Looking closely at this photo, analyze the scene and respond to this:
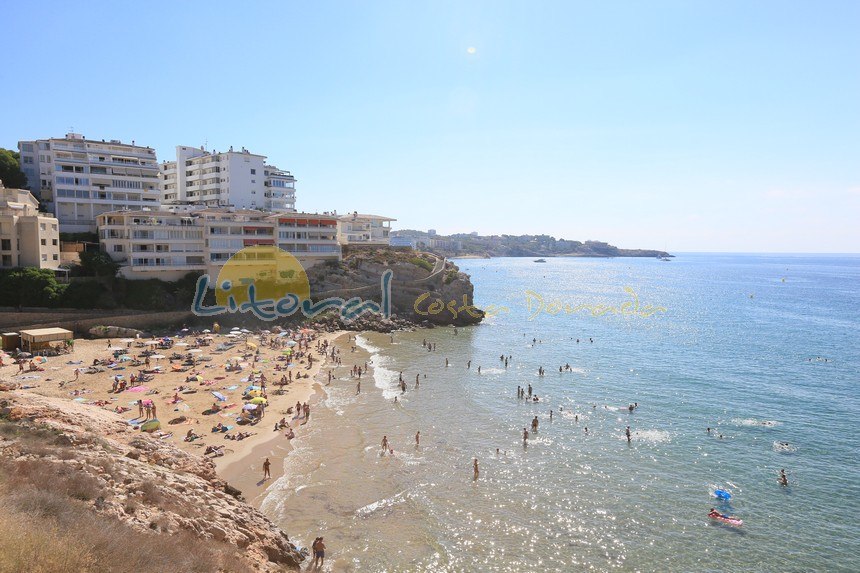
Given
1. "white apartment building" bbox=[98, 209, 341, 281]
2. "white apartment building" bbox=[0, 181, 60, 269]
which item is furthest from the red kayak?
"white apartment building" bbox=[0, 181, 60, 269]

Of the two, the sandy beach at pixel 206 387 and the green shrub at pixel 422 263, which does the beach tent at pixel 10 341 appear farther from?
the green shrub at pixel 422 263

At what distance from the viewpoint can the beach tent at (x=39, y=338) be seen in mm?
40125

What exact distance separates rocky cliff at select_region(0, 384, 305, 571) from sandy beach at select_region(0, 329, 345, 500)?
621cm

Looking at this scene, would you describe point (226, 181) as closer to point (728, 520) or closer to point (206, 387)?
point (206, 387)

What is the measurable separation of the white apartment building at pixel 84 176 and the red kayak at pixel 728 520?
6873cm

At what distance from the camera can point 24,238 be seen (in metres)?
48.7

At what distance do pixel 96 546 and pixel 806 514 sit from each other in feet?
89.0

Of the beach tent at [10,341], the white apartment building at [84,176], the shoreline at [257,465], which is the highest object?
the white apartment building at [84,176]

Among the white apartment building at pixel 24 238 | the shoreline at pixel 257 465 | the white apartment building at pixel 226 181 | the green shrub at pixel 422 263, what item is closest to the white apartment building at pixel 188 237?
the white apartment building at pixel 24 238

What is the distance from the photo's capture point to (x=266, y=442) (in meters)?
28.4

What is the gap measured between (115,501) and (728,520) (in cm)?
2320

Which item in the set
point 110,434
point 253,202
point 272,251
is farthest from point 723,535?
point 253,202

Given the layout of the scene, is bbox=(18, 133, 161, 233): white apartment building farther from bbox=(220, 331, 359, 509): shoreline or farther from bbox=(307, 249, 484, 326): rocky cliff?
bbox=(220, 331, 359, 509): shoreline

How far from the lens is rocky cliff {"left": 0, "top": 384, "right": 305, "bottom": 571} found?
10.4 meters
